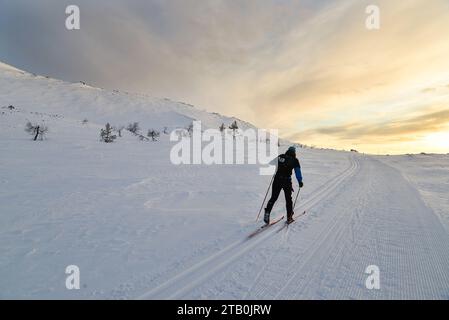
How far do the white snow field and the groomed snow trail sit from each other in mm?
26

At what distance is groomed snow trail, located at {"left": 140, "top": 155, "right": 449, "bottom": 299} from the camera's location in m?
4.23

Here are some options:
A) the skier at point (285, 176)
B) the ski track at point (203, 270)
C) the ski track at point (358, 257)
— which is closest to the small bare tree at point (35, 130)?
the skier at point (285, 176)

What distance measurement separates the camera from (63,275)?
470 centimetres

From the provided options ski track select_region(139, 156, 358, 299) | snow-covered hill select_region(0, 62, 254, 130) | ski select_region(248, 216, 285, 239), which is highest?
snow-covered hill select_region(0, 62, 254, 130)

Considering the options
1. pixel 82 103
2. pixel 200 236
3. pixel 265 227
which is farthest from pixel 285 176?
pixel 82 103

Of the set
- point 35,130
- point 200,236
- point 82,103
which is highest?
point 82,103

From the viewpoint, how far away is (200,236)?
21.6 feet

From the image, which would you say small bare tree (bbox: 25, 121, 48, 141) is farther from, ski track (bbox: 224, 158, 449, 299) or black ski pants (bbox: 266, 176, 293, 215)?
ski track (bbox: 224, 158, 449, 299)

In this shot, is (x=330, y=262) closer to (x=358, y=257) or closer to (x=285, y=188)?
(x=358, y=257)

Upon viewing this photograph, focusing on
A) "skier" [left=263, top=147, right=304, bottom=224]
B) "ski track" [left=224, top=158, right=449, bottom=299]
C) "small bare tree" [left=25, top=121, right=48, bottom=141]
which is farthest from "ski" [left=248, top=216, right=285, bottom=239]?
"small bare tree" [left=25, top=121, right=48, bottom=141]

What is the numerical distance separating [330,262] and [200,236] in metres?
2.85

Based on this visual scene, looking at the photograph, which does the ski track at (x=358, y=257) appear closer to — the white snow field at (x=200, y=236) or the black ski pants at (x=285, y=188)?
the white snow field at (x=200, y=236)

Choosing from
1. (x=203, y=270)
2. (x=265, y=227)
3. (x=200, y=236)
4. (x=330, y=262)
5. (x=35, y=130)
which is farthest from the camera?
(x=35, y=130)
